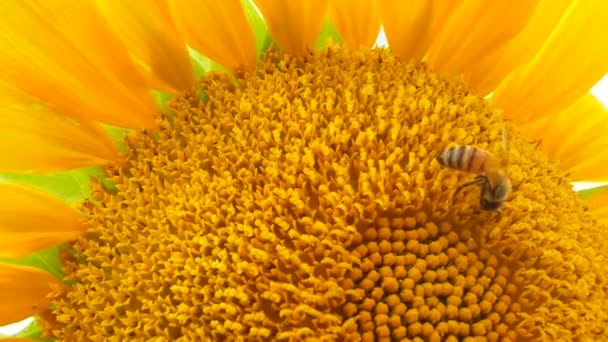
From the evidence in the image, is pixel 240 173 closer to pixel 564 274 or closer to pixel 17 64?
pixel 17 64

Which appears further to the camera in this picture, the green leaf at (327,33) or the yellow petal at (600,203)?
the yellow petal at (600,203)

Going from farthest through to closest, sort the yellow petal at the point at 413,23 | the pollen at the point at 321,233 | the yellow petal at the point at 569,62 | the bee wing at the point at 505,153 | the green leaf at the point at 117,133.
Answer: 1. the yellow petal at the point at 569,62
2. the yellow petal at the point at 413,23
3. the green leaf at the point at 117,133
4. the bee wing at the point at 505,153
5. the pollen at the point at 321,233

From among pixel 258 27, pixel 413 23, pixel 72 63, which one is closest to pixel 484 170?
pixel 413 23

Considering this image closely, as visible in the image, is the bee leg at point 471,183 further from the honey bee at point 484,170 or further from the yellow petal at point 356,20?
the yellow petal at point 356,20

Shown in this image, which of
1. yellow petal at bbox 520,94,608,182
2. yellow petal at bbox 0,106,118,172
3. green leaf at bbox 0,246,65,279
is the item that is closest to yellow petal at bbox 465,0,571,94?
yellow petal at bbox 520,94,608,182

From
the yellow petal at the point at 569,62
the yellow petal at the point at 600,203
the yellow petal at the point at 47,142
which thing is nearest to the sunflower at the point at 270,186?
the yellow petal at the point at 47,142

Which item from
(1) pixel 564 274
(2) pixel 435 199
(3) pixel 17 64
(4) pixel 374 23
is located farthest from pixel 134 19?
(1) pixel 564 274

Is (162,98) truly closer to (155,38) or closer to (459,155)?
(155,38)
